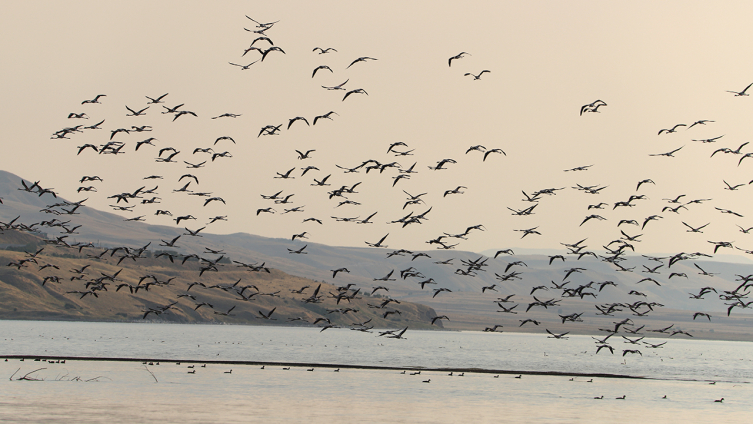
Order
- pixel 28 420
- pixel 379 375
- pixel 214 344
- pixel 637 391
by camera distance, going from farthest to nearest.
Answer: pixel 214 344 → pixel 379 375 → pixel 637 391 → pixel 28 420

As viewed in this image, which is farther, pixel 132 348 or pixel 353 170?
pixel 132 348

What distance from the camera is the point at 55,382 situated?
7044 cm

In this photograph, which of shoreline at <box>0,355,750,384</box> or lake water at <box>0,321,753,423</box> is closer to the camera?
lake water at <box>0,321,753,423</box>

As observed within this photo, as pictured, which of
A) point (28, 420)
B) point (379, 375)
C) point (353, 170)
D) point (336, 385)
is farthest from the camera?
point (379, 375)

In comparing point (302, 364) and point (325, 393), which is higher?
point (302, 364)

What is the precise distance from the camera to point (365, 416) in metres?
58.8

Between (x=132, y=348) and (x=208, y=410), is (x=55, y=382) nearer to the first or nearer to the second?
(x=208, y=410)

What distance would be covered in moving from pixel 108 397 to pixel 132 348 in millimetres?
64962

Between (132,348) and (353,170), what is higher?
(353,170)

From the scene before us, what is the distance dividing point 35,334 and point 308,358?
203ft

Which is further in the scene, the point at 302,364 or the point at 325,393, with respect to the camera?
the point at 302,364

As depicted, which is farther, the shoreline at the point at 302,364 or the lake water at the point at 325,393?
the shoreline at the point at 302,364

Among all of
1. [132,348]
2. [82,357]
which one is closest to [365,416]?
[82,357]

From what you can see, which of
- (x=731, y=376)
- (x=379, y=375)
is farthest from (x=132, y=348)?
(x=731, y=376)
